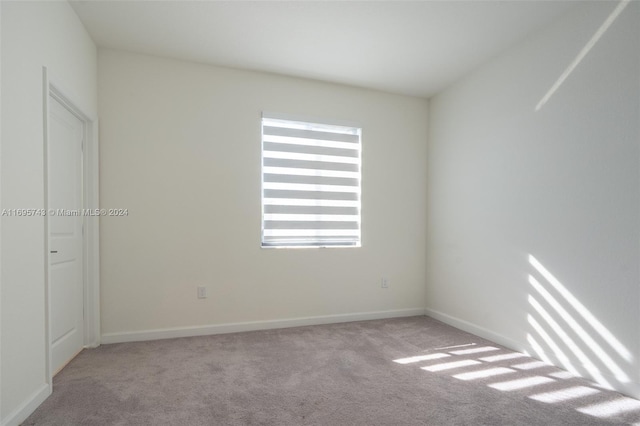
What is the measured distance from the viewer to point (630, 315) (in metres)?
2.08

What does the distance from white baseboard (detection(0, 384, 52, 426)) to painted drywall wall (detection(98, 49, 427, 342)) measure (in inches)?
38.7

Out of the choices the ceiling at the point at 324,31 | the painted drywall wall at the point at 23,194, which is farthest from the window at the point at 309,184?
the painted drywall wall at the point at 23,194

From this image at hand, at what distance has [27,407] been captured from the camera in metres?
1.83

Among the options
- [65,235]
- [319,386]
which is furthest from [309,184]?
[65,235]

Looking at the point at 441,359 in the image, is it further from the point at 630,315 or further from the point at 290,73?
the point at 290,73

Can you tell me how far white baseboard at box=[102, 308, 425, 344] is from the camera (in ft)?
9.88

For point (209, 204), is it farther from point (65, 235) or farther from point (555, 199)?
point (555, 199)

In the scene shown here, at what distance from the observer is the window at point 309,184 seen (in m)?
3.50

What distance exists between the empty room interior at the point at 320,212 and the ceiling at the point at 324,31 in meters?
0.02

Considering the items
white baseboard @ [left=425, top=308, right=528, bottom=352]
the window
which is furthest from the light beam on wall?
white baseboard @ [left=425, top=308, right=528, bottom=352]

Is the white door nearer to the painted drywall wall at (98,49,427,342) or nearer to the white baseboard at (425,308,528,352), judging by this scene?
the painted drywall wall at (98,49,427,342)

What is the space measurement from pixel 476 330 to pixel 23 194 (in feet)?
12.7

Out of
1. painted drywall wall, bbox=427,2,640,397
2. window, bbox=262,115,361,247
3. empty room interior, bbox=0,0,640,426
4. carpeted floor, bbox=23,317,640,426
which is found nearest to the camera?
carpeted floor, bbox=23,317,640,426

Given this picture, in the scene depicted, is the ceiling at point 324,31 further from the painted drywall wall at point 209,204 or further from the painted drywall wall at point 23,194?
the painted drywall wall at point 23,194
